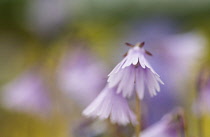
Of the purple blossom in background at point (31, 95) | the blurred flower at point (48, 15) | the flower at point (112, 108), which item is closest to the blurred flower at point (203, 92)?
the flower at point (112, 108)

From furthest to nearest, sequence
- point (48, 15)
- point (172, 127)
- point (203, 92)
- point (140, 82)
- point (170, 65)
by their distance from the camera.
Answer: point (48, 15), point (170, 65), point (203, 92), point (172, 127), point (140, 82)

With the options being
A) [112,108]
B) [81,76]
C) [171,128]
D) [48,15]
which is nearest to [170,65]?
[81,76]

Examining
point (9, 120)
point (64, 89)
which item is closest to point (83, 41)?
point (64, 89)

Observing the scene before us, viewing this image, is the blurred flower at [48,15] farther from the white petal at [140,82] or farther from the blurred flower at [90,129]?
the white petal at [140,82]

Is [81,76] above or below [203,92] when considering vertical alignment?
above

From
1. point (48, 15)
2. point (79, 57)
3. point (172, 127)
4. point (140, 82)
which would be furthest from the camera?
point (48, 15)

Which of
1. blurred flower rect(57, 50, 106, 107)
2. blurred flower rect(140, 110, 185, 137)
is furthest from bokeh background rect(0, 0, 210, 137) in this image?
blurred flower rect(140, 110, 185, 137)

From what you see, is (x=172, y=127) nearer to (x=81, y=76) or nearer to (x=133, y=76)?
(x=133, y=76)

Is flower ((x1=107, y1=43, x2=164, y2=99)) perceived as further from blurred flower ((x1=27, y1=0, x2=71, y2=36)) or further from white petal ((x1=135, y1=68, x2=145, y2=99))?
blurred flower ((x1=27, y1=0, x2=71, y2=36))
